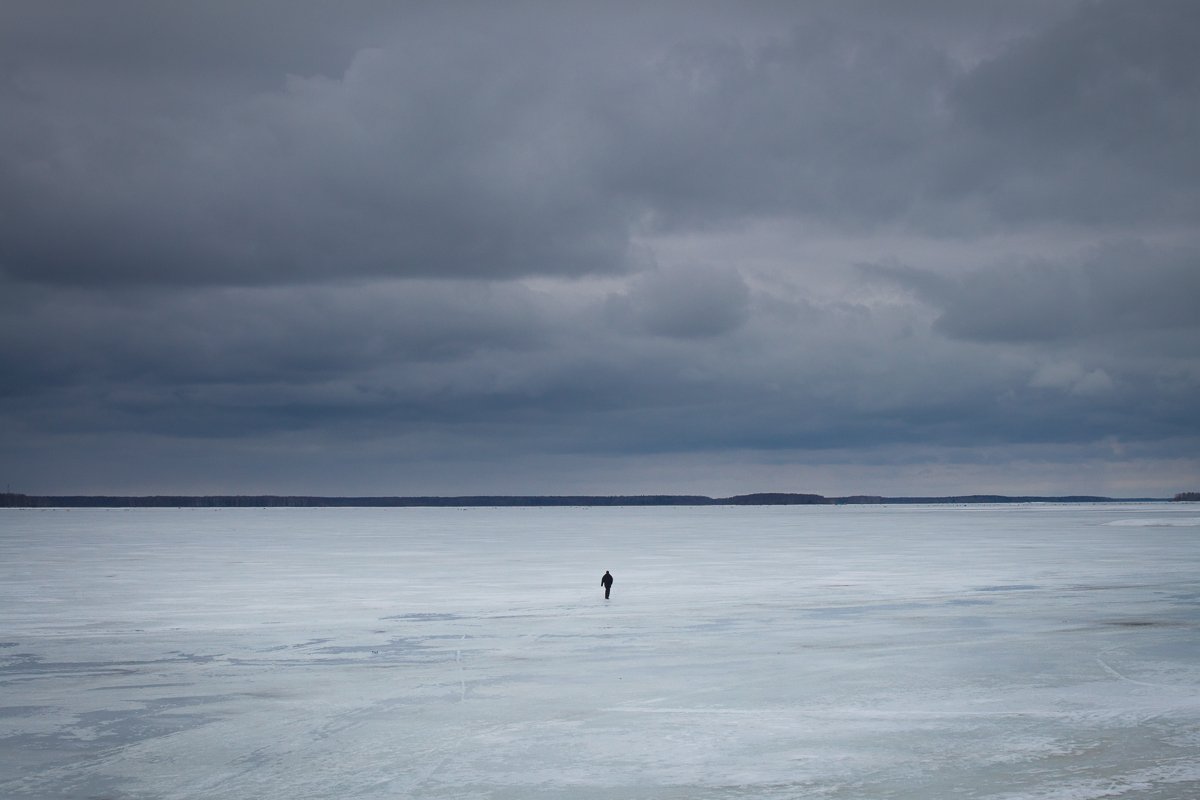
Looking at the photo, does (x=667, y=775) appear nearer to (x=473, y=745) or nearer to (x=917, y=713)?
(x=473, y=745)

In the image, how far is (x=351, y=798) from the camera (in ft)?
27.5

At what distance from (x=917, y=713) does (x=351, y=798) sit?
19.7 ft

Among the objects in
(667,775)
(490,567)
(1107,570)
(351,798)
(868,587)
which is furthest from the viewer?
(490,567)

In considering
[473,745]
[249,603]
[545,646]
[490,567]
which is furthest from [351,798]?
[490,567]

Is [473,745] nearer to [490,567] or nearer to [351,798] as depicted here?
[351,798]

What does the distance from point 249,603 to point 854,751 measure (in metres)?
15.7

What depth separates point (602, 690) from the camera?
12.8 m

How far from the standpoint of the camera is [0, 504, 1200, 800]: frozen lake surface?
29.4ft

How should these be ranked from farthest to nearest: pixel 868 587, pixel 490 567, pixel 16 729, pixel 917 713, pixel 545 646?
1. pixel 490 567
2. pixel 868 587
3. pixel 545 646
4. pixel 917 713
5. pixel 16 729

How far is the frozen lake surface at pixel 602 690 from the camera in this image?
8.96 metres

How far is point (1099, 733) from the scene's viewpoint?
10.4 m

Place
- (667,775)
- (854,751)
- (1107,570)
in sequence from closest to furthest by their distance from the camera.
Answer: (667,775) → (854,751) → (1107,570)

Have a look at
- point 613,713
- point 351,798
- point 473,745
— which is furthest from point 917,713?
point 351,798

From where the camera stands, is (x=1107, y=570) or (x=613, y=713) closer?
(x=613, y=713)
